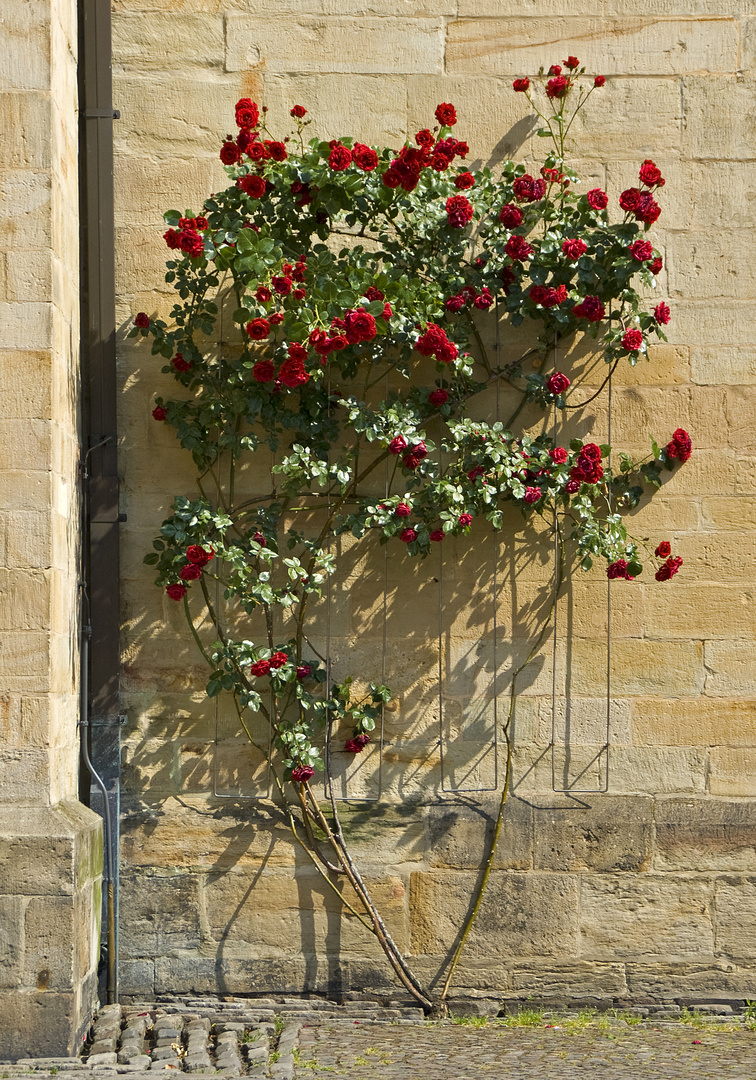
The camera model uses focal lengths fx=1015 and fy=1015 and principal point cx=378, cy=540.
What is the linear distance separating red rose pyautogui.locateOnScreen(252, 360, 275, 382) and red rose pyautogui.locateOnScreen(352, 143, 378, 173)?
725 millimetres

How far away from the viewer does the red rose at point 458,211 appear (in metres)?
3.54

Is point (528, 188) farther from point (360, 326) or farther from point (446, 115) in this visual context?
point (360, 326)

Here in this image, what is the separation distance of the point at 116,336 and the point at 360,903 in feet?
7.38

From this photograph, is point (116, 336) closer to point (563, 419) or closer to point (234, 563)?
point (234, 563)

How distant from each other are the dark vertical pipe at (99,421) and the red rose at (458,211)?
124cm

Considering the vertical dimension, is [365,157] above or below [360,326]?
above

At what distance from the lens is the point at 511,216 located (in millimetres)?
3582

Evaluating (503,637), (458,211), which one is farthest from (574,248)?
(503,637)

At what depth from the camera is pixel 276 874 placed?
3660mm

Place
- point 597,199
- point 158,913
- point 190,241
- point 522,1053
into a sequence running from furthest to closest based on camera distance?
1. point 158,913
2. point 597,199
3. point 190,241
4. point 522,1053

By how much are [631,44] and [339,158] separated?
1.29m

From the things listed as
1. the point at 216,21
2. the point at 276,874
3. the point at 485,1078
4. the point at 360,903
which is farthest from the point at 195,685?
the point at 216,21

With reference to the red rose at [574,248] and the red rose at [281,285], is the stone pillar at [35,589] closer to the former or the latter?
the red rose at [281,285]

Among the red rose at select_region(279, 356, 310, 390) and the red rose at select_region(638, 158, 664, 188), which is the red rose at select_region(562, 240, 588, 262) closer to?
the red rose at select_region(638, 158, 664, 188)
